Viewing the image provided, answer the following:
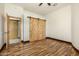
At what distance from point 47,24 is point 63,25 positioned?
1563 mm

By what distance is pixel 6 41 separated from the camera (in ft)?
12.7

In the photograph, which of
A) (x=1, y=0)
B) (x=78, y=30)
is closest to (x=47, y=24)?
(x=78, y=30)

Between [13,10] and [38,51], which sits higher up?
[13,10]

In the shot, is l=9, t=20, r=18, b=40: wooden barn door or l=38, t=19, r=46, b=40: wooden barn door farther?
l=38, t=19, r=46, b=40: wooden barn door

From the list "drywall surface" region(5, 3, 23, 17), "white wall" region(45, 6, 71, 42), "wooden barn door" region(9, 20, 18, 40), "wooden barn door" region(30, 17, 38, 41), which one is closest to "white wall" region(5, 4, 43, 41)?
"drywall surface" region(5, 3, 23, 17)

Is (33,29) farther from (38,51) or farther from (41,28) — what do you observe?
(38,51)

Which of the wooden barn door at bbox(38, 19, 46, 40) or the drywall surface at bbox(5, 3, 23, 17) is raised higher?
the drywall surface at bbox(5, 3, 23, 17)

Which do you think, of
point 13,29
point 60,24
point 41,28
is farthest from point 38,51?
point 41,28

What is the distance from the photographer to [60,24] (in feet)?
18.8

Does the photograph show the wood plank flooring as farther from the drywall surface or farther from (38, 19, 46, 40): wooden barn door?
(38, 19, 46, 40): wooden barn door

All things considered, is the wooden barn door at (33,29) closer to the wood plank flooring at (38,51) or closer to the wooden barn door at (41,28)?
the wooden barn door at (41,28)

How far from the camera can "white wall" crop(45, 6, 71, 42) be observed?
202 inches

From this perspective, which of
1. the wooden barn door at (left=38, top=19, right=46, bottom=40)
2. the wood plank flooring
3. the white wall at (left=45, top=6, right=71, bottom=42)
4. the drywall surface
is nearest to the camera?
the wood plank flooring

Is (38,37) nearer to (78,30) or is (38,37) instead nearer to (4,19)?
(4,19)
